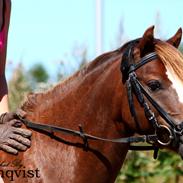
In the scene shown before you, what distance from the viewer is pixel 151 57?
4.31 metres

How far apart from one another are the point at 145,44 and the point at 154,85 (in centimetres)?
30

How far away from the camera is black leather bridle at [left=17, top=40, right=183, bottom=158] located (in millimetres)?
4199

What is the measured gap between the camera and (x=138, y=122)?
14.1 ft

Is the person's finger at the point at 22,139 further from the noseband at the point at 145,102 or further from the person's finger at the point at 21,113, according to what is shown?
the noseband at the point at 145,102

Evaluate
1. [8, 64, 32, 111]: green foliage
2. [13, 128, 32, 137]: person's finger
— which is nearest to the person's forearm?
[13, 128, 32, 137]: person's finger

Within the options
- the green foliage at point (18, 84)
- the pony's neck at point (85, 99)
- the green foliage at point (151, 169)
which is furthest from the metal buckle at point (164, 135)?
the green foliage at point (18, 84)

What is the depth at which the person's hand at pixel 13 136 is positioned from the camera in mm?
4371

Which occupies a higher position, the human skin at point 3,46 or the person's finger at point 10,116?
the human skin at point 3,46

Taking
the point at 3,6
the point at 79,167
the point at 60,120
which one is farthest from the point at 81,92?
the point at 3,6

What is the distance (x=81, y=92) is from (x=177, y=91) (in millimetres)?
704

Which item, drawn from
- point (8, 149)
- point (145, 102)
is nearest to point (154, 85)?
point (145, 102)

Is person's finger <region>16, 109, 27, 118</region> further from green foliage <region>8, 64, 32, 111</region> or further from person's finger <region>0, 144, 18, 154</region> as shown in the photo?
green foliage <region>8, 64, 32, 111</region>

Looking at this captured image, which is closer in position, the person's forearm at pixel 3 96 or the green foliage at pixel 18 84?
the person's forearm at pixel 3 96

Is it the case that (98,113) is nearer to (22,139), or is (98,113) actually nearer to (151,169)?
(22,139)
